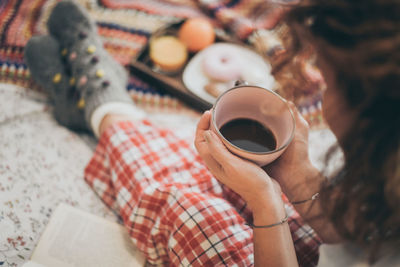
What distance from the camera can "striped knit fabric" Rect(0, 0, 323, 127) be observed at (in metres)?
0.95

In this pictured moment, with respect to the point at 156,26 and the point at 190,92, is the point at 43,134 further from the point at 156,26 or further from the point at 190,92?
the point at 156,26

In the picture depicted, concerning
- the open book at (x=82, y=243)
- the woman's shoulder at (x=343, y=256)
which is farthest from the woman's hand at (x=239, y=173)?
the open book at (x=82, y=243)

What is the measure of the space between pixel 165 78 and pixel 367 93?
0.71 meters

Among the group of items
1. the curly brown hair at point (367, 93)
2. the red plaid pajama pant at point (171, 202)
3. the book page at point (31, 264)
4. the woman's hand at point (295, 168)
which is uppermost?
the curly brown hair at point (367, 93)

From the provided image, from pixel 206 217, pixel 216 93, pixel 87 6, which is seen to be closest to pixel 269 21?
pixel 216 93

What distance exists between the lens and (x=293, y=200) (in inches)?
24.3

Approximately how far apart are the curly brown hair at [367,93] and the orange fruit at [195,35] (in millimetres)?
622

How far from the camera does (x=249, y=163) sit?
19.1 inches

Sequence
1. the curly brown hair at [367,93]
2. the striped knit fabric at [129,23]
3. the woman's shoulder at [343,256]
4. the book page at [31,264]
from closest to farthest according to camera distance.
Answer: the curly brown hair at [367,93] < the woman's shoulder at [343,256] < the book page at [31,264] < the striped knit fabric at [129,23]

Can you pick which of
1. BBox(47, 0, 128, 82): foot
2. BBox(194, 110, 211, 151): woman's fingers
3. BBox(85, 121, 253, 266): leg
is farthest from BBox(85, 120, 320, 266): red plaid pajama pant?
BBox(47, 0, 128, 82): foot

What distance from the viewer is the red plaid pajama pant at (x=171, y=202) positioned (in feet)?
1.78

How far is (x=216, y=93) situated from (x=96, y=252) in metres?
0.55

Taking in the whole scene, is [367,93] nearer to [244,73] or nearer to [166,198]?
[166,198]

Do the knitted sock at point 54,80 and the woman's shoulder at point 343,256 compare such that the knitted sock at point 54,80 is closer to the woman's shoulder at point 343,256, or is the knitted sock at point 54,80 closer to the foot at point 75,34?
the foot at point 75,34
